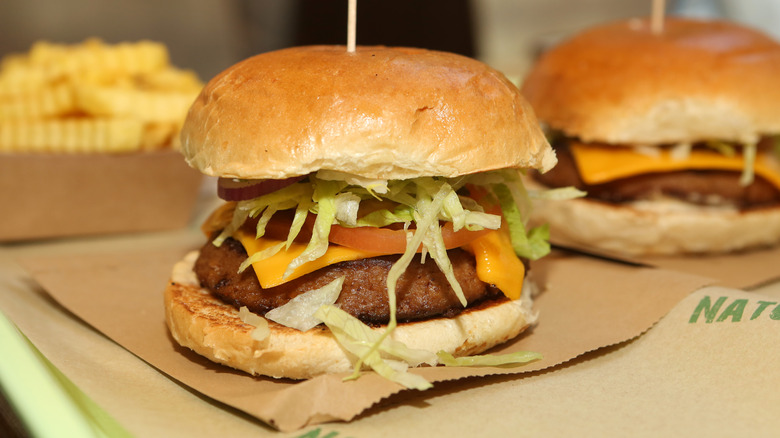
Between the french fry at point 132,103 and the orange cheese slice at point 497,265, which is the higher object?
the french fry at point 132,103

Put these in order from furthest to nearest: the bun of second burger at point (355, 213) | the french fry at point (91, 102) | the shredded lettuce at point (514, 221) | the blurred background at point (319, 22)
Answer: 1. the blurred background at point (319, 22)
2. the french fry at point (91, 102)
3. the shredded lettuce at point (514, 221)
4. the bun of second burger at point (355, 213)

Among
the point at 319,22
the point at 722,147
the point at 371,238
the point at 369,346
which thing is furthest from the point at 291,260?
the point at 319,22

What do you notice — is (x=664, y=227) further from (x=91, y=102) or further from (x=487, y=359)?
(x=91, y=102)

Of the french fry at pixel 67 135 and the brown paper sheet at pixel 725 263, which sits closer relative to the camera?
the brown paper sheet at pixel 725 263

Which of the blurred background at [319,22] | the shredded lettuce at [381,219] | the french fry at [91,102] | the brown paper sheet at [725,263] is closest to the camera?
the shredded lettuce at [381,219]

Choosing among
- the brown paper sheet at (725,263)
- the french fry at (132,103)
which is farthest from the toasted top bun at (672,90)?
the french fry at (132,103)

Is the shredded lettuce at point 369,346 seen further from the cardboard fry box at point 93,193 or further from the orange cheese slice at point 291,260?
the cardboard fry box at point 93,193

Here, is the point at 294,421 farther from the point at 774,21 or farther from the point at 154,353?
the point at 774,21
